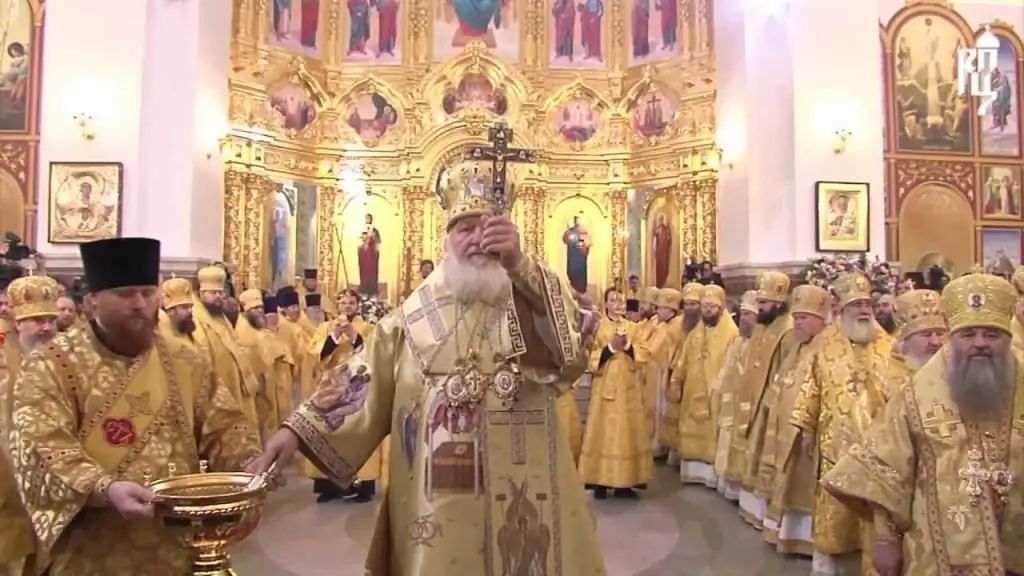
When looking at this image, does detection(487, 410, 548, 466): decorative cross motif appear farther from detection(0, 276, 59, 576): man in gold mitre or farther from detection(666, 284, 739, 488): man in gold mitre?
detection(666, 284, 739, 488): man in gold mitre

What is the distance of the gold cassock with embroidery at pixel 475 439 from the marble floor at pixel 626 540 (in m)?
3.14

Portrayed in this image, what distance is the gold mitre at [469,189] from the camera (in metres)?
3.01

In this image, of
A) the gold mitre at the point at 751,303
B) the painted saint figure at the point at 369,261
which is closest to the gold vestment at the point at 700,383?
the gold mitre at the point at 751,303

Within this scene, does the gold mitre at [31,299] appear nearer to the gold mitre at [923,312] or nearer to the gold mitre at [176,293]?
the gold mitre at [176,293]

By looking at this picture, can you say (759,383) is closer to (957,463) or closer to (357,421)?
(957,463)

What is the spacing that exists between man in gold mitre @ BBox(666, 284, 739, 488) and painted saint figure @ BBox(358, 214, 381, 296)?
8031 millimetres

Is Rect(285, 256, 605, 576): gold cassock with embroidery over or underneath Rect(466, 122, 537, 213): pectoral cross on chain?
underneath

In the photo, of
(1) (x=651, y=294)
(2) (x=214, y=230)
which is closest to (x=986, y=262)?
(1) (x=651, y=294)

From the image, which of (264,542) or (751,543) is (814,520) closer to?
(751,543)

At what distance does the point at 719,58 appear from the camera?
13414 mm

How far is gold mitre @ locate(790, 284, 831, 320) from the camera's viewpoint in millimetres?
6156

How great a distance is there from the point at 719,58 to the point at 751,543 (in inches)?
348

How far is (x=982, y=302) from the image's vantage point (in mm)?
3188

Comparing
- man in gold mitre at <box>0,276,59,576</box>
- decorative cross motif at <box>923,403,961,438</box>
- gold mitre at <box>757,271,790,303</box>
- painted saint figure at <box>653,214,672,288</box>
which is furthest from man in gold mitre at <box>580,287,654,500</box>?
painted saint figure at <box>653,214,672,288</box>
